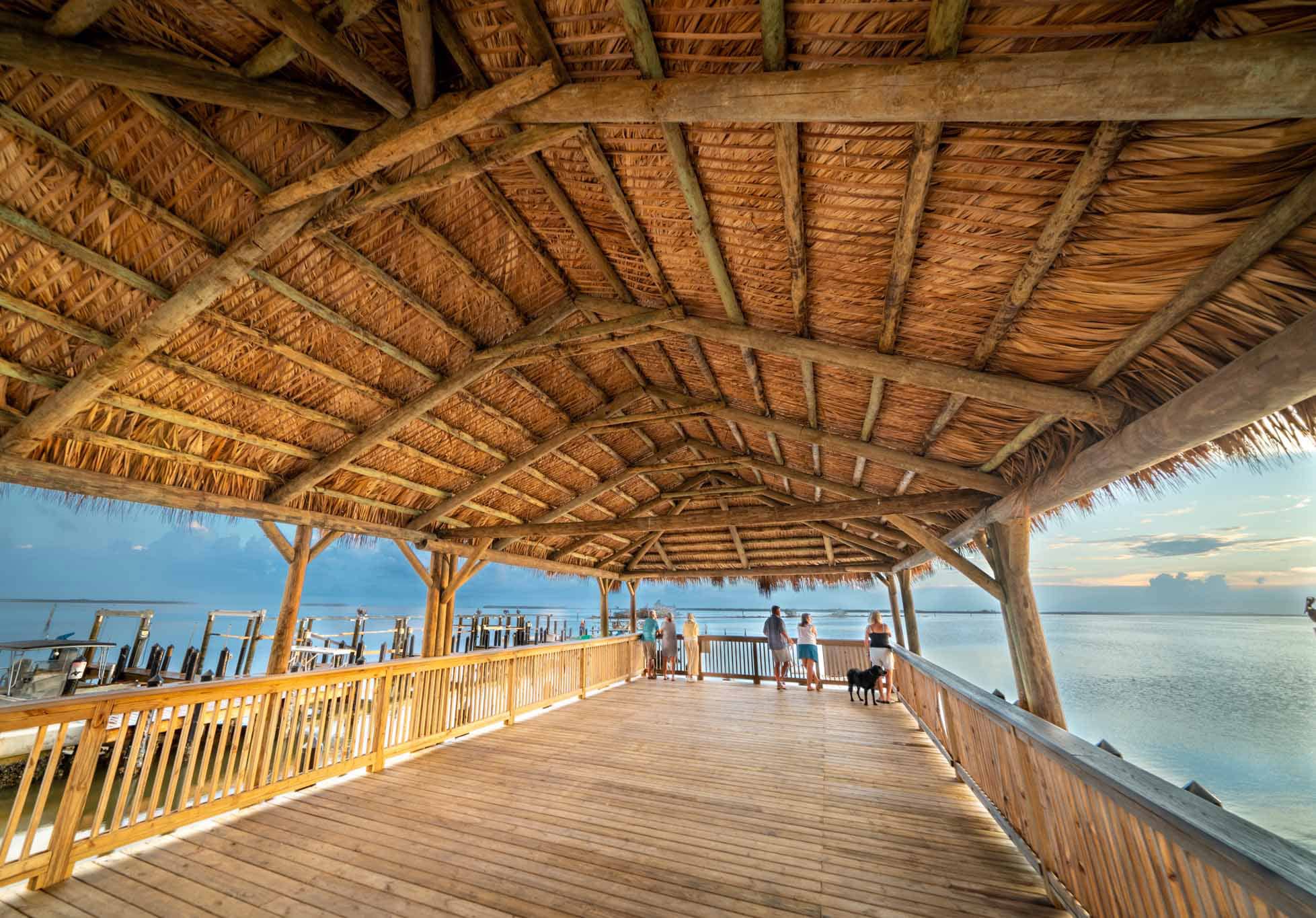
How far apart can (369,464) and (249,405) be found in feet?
5.08

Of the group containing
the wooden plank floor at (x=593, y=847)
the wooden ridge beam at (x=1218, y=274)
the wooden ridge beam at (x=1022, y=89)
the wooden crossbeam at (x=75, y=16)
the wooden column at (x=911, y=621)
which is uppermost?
the wooden crossbeam at (x=75, y=16)

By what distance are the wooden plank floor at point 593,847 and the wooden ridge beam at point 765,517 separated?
2.61 meters

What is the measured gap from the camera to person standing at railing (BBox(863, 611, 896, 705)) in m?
8.12

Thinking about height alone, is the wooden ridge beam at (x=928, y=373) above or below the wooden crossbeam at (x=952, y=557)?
A: above

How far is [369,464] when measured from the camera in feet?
19.0

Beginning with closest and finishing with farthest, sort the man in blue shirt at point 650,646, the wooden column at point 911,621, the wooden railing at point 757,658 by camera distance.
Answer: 1. the wooden column at point 911,621
2. the wooden railing at point 757,658
3. the man in blue shirt at point 650,646

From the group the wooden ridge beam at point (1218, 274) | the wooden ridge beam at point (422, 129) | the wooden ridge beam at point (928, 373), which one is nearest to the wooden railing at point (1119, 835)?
the wooden ridge beam at point (928, 373)

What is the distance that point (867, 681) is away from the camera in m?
7.79

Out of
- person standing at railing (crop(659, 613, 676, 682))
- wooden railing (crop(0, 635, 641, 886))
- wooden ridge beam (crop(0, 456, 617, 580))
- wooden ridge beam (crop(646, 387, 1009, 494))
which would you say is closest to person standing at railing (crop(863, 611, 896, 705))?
person standing at railing (crop(659, 613, 676, 682))

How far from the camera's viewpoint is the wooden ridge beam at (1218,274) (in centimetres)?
166

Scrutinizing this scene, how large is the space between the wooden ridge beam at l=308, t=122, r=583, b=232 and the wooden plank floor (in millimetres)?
3750

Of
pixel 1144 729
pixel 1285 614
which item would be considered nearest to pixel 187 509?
pixel 1144 729

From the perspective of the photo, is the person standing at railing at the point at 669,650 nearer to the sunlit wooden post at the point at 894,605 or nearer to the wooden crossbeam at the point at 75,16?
the sunlit wooden post at the point at 894,605

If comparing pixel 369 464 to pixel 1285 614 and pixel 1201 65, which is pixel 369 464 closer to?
pixel 1201 65
